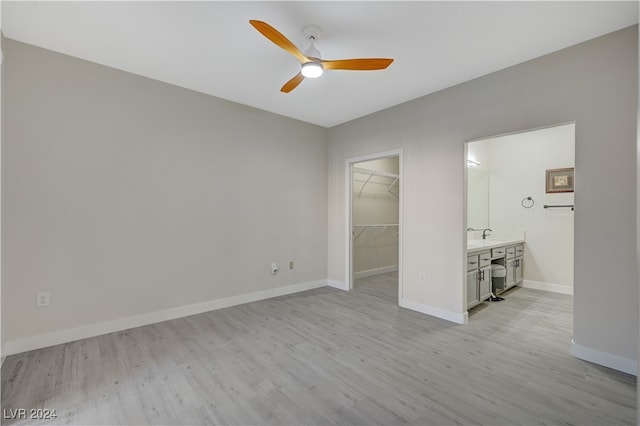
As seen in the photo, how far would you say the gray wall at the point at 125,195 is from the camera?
254 cm

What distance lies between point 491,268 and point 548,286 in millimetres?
1405

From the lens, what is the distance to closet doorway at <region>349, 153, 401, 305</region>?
213 inches

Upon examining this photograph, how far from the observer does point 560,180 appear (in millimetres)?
4508

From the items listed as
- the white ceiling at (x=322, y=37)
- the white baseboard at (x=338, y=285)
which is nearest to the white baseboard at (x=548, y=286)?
the white baseboard at (x=338, y=285)

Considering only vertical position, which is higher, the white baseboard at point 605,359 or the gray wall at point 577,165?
the gray wall at point 577,165

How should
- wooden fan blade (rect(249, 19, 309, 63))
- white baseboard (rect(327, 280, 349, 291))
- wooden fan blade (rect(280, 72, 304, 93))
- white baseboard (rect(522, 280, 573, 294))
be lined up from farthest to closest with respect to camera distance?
white baseboard (rect(327, 280, 349, 291)) → white baseboard (rect(522, 280, 573, 294)) → wooden fan blade (rect(280, 72, 304, 93)) → wooden fan blade (rect(249, 19, 309, 63))

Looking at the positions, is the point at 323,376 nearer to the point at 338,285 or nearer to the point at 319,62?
→ the point at 319,62

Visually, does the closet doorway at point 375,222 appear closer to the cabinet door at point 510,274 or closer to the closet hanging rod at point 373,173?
the closet hanging rod at point 373,173

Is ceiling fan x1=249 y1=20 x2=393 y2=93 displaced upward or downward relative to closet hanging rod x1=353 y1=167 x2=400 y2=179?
upward

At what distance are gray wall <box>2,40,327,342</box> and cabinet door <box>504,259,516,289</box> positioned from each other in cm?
342

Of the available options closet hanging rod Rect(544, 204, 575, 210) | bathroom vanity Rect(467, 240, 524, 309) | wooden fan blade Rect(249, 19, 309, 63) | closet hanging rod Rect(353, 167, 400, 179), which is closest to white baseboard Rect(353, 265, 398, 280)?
closet hanging rod Rect(353, 167, 400, 179)

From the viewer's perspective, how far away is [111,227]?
116 inches

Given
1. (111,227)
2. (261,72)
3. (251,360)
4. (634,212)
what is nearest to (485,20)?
(634,212)

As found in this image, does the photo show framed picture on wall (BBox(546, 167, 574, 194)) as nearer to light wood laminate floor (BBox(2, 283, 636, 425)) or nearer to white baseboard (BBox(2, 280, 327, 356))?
light wood laminate floor (BBox(2, 283, 636, 425))
